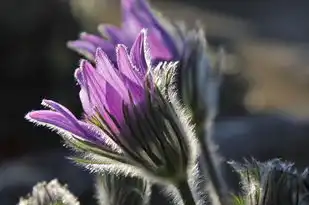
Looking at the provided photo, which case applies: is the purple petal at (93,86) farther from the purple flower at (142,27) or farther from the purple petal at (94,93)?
the purple flower at (142,27)

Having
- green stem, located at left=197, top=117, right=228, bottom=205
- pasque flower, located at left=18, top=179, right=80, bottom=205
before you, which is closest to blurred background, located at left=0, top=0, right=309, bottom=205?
green stem, located at left=197, top=117, right=228, bottom=205

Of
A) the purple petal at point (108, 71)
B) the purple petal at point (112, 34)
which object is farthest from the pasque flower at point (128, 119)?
the purple petal at point (112, 34)

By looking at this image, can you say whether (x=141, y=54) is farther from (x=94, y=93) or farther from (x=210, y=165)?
(x=210, y=165)

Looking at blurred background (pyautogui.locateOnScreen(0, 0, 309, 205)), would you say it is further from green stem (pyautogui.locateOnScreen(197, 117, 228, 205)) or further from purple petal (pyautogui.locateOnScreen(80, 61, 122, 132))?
purple petal (pyautogui.locateOnScreen(80, 61, 122, 132))

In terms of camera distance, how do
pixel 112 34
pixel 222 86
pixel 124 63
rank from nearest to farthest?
1. pixel 124 63
2. pixel 112 34
3. pixel 222 86

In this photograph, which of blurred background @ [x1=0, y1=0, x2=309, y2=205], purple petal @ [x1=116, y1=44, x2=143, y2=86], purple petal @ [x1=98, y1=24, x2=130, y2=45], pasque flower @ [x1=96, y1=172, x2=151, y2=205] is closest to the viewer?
purple petal @ [x1=116, y1=44, x2=143, y2=86]

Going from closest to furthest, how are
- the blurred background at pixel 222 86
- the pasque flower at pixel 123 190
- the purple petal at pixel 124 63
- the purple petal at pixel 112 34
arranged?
1. the purple petal at pixel 124 63
2. the pasque flower at pixel 123 190
3. the purple petal at pixel 112 34
4. the blurred background at pixel 222 86

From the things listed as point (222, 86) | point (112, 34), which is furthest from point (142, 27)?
point (222, 86)
